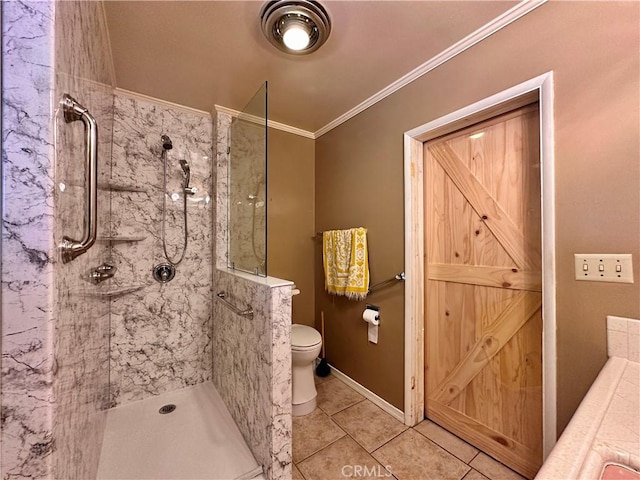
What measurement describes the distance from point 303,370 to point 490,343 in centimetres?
127

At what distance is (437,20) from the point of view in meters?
1.34

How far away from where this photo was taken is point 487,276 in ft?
5.03

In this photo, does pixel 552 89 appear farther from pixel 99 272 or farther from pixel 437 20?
pixel 99 272

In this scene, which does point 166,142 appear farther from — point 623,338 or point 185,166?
point 623,338

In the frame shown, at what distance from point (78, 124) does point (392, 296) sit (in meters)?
1.87

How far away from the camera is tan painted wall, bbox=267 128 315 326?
8.27 ft

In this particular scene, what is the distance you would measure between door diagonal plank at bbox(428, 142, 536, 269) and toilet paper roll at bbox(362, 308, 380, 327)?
0.96 m

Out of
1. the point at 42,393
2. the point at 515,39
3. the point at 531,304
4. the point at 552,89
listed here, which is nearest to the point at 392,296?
the point at 531,304

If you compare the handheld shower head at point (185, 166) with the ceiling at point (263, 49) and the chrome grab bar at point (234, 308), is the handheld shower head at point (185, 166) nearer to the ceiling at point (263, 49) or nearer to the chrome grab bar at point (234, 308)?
the ceiling at point (263, 49)

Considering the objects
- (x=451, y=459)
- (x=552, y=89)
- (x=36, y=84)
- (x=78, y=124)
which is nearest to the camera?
(x=36, y=84)

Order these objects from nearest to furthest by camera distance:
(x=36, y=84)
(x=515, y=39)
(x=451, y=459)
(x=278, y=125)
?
(x=36, y=84), (x=515, y=39), (x=451, y=459), (x=278, y=125)

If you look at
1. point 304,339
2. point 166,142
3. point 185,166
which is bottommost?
point 304,339

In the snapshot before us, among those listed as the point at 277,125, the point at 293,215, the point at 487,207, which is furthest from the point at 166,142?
the point at 487,207

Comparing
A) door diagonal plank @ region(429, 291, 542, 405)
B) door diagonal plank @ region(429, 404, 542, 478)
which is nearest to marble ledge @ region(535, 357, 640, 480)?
door diagonal plank @ region(429, 291, 542, 405)
